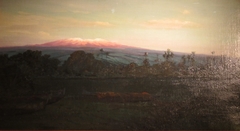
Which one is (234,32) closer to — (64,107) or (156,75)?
(156,75)

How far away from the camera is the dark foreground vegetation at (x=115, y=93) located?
492 centimetres

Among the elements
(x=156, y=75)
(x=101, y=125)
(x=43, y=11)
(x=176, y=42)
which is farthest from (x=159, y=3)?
(x=101, y=125)

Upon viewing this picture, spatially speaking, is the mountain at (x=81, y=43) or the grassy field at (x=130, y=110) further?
the mountain at (x=81, y=43)

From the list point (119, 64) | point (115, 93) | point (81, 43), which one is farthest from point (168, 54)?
point (81, 43)

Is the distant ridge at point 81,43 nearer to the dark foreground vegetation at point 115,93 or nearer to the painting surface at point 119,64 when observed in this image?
the painting surface at point 119,64

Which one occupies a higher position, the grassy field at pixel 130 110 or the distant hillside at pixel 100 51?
the distant hillside at pixel 100 51

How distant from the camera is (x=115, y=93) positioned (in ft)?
16.6

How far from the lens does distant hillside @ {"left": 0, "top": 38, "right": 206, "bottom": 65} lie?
509cm

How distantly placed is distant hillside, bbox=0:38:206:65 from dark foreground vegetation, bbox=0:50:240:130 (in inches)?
3.8

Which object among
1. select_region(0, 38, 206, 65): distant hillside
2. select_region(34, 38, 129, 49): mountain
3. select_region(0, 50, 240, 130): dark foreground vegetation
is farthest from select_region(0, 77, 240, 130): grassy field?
select_region(34, 38, 129, 49): mountain

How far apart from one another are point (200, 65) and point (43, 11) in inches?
129

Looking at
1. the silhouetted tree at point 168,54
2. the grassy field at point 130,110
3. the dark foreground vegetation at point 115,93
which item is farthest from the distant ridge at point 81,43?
the silhouetted tree at point 168,54

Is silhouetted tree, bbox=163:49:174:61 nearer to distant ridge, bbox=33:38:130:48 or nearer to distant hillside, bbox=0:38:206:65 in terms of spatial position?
distant hillside, bbox=0:38:206:65

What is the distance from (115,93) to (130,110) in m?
0.43
